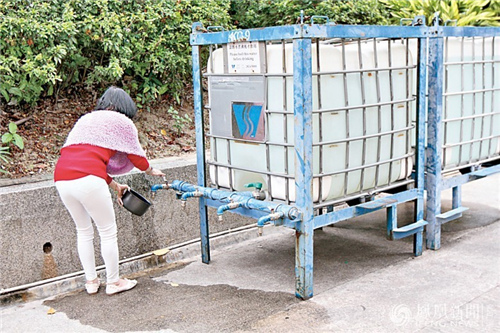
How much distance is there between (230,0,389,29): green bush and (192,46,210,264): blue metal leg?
109 inches

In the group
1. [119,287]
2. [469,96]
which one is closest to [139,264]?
[119,287]

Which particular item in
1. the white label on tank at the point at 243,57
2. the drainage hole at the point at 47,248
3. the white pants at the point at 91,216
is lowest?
the drainage hole at the point at 47,248

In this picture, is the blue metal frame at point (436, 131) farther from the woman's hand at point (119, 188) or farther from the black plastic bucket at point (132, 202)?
the woman's hand at point (119, 188)

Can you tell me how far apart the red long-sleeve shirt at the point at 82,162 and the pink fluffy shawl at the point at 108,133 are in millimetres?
42

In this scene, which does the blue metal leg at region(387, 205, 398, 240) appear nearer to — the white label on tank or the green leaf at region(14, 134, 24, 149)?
the white label on tank

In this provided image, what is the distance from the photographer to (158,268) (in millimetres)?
4887

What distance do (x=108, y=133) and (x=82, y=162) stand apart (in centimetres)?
27

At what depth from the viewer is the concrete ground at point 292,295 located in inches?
146

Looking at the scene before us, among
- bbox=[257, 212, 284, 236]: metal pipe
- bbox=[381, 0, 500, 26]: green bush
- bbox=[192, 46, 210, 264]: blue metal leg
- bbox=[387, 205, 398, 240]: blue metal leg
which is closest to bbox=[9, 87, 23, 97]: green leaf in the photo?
bbox=[192, 46, 210, 264]: blue metal leg

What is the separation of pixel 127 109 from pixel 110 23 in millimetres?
1579

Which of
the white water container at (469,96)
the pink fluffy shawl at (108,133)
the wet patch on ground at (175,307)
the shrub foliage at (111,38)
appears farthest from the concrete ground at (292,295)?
the shrub foliage at (111,38)

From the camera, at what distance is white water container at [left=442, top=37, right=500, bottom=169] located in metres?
5.03

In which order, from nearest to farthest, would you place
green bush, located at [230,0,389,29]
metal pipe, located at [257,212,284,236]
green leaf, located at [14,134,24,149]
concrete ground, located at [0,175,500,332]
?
concrete ground, located at [0,175,500,332]
metal pipe, located at [257,212,284,236]
green leaf, located at [14,134,24,149]
green bush, located at [230,0,389,29]

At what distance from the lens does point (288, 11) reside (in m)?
7.25
